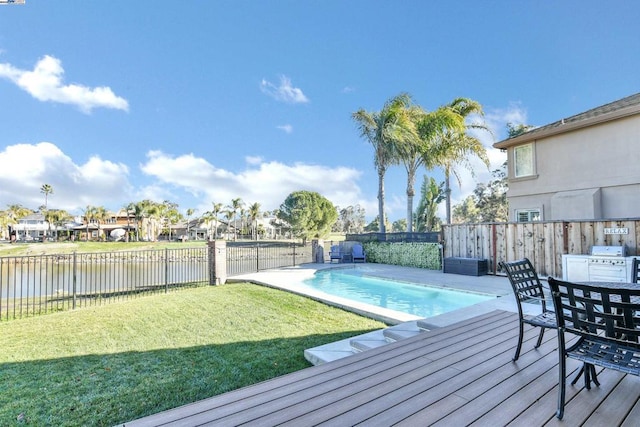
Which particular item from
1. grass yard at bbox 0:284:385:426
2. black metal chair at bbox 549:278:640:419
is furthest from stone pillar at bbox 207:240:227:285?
black metal chair at bbox 549:278:640:419

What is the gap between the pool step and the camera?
3.35 metres

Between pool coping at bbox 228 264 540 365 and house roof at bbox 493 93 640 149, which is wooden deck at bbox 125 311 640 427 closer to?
pool coping at bbox 228 264 540 365

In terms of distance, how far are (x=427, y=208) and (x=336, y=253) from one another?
9404 millimetres

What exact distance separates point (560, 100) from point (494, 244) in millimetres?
9366

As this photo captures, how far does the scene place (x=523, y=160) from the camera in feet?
36.2

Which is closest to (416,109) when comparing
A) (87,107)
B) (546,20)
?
(546,20)

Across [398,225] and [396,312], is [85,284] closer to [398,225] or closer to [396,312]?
[396,312]

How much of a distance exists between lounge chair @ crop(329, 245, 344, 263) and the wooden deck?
420 inches

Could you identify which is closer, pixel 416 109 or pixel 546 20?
pixel 546 20

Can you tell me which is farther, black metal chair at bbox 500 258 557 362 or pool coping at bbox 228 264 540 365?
pool coping at bbox 228 264 540 365

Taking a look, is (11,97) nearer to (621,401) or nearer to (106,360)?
(106,360)

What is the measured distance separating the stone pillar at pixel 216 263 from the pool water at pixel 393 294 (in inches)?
103

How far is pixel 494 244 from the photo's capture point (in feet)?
29.0

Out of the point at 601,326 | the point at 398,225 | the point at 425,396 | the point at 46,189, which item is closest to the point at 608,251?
the point at 601,326
